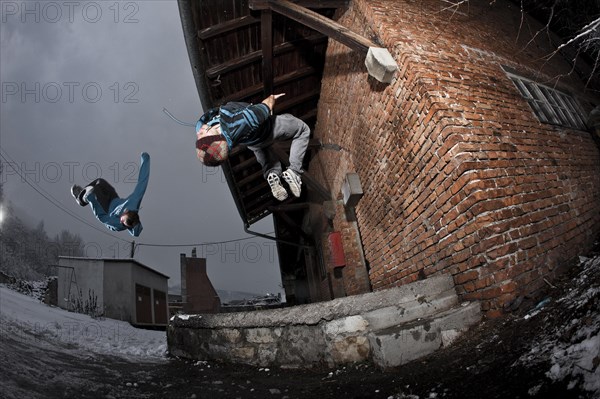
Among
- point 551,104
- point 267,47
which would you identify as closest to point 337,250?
point 267,47

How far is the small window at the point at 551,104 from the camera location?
160 inches

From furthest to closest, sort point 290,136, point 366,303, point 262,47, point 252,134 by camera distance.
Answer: point 262,47 < point 290,136 < point 252,134 < point 366,303

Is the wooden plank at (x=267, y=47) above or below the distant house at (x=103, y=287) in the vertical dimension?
above

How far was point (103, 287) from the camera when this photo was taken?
15.7m

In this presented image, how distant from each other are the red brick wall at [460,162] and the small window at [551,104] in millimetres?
232

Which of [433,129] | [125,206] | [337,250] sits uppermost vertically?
[125,206]

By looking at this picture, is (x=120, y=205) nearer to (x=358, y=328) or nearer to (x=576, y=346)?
(x=358, y=328)

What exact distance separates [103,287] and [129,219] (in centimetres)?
1419

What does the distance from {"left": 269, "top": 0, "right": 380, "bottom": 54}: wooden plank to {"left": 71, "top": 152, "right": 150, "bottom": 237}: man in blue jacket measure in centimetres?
323

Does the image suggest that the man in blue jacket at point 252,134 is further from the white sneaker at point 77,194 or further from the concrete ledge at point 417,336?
the white sneaker at point 77,194

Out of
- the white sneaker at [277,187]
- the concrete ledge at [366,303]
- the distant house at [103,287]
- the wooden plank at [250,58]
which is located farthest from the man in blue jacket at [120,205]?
the distant house at [103,287]

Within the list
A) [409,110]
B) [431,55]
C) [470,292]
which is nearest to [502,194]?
[470,292]

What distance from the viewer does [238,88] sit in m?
5.76

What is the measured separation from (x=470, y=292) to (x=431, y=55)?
264 centimetres
